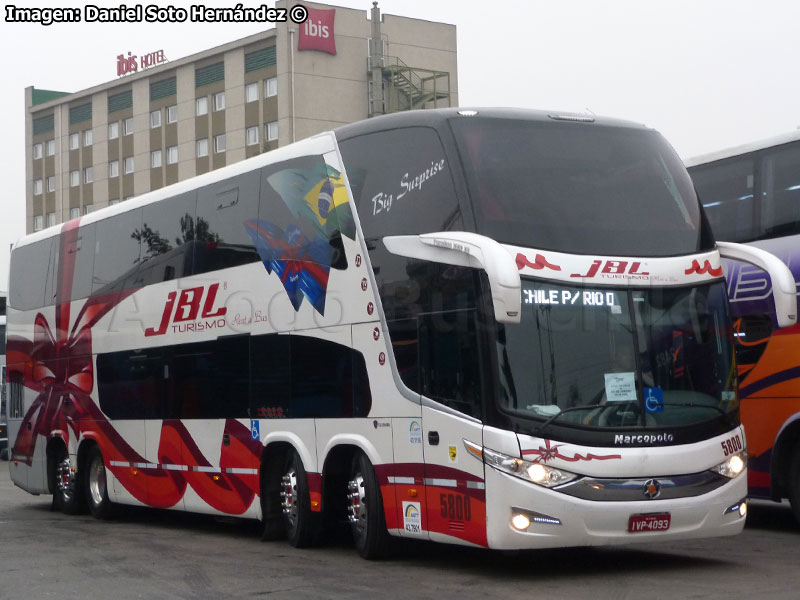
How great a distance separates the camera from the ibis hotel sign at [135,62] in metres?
75.2

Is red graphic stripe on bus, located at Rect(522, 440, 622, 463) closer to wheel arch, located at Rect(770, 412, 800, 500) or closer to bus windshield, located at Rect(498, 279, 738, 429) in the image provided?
bus windshield, located at Rect(498, 279, 738, 429)

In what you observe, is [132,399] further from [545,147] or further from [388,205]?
[545,147]

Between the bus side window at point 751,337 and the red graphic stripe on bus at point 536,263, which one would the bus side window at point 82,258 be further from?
the red graphic stripe on bus at point 536,263

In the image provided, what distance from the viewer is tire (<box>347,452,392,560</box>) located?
39.3 feet

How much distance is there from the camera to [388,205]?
39.2 feet

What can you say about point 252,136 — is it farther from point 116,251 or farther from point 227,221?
point 227,221

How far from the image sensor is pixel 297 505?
44.4ft

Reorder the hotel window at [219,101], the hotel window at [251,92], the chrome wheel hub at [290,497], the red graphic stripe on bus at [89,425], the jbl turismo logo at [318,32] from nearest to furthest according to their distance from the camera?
the chrome wheel hub at [290,497], the red graphic stripe on bus at [89,425], the jbl turismo logo at [318,32], the hotel window at [251,92], the hotel window at [219,101]

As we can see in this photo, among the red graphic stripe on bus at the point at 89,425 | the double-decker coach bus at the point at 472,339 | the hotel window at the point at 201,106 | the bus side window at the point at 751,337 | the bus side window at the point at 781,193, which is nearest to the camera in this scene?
the double-decker coach bus at the point at 472,339

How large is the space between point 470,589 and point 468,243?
8.97 feet

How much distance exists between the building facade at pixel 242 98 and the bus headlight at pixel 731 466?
55969 mm

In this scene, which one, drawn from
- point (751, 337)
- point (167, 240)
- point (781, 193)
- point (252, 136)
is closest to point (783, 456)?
point (751, 337)

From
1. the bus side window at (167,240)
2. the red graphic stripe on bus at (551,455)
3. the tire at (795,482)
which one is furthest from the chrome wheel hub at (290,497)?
the tire at (795,482)

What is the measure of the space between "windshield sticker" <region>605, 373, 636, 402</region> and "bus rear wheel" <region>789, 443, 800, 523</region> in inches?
153
